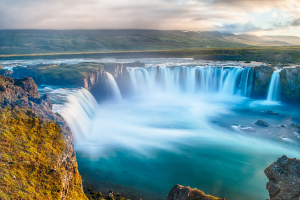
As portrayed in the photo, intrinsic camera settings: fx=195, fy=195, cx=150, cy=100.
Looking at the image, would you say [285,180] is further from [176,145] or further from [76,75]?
[76,75]

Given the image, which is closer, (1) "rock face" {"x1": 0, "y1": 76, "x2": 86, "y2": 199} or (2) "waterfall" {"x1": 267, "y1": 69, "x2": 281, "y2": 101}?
(1) "rock face" {"x1": 0, "y1": 76, "x2": 86, "y2": 199}

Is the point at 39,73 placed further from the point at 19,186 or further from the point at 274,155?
the point at 274,155

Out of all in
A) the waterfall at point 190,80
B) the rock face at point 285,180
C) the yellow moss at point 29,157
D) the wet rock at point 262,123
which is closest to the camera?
the yellow moss at point 29,157

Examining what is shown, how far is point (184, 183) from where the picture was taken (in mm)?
13109

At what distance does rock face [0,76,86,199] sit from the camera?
196 inches

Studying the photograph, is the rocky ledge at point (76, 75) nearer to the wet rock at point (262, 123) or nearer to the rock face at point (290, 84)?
the wet rock at point (262, 123)

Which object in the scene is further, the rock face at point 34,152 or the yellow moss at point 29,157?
the rock face at point 34,152

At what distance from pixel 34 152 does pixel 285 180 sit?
26.0 ft

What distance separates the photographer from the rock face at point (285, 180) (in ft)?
20.2

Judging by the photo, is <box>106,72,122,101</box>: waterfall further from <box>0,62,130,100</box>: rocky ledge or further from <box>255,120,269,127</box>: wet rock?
<box>255,120,269,127</box>: wet rock

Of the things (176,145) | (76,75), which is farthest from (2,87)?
(76,75)

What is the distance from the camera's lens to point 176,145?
717 inches

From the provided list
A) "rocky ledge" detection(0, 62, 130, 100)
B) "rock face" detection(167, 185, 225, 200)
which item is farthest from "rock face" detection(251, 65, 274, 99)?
"rock face" detection(167, 185, 225, 200)

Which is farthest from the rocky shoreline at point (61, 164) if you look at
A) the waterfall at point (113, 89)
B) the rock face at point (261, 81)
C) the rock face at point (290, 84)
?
the rock face at point (261, 81)
